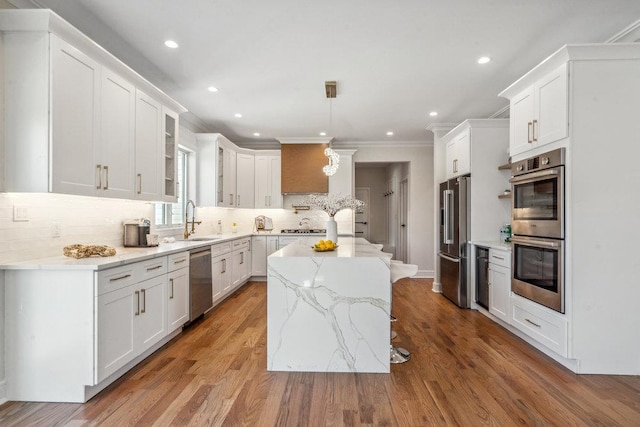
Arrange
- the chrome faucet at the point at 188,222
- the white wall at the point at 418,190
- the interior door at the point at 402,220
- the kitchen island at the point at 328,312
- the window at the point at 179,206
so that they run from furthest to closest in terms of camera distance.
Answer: the interior door at the point at 402,220
the white wall at the point at 418,190
the chrome faucet at the point at 188,222
the window at the point at 179,206
the kitchen island at the point at 328,312

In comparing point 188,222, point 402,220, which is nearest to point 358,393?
point 188,222

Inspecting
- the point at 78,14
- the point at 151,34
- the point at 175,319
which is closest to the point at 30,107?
the point at 78,14

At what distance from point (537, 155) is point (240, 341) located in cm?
319

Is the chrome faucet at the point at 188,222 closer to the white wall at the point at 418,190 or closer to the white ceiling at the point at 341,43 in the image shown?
the white ceiling at the point at 341,43

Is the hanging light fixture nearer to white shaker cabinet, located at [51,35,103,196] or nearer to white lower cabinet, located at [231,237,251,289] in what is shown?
white lower cabinet, located at [231,237,251,289]

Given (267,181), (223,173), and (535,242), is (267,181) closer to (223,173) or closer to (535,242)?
(223,173)

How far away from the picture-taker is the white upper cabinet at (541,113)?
2.70 metres

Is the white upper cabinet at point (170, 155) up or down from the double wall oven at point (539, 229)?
up

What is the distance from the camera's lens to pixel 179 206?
502cm

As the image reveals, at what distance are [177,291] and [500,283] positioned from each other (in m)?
3.37

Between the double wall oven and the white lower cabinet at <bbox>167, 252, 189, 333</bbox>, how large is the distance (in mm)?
3243

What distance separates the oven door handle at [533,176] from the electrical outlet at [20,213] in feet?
12.8

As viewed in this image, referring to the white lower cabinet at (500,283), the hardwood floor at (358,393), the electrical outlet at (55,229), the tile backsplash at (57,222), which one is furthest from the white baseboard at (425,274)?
the electrical outlet at (55,229)

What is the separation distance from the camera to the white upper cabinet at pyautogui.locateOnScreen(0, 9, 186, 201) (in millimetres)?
2156
